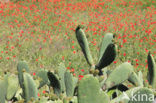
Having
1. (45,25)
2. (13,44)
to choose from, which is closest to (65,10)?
(45,25)

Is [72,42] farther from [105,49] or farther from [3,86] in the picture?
[3,86]

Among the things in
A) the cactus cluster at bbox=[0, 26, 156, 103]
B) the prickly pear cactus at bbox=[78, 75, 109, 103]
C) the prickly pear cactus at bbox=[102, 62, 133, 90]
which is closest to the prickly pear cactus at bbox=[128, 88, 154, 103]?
the cactus cluster at bbox=[0, 26, 156, 103]

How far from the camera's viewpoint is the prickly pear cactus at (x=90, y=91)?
53.1 inches

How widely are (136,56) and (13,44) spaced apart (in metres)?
4.12

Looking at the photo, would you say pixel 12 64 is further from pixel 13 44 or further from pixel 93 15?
A: pixel 93 15

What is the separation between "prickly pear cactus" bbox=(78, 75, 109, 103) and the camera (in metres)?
1.35

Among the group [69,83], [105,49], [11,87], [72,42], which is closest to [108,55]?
[105,49]

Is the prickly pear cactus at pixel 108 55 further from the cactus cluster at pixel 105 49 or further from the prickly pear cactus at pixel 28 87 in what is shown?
the prickly pear cactus at pixel 28 87

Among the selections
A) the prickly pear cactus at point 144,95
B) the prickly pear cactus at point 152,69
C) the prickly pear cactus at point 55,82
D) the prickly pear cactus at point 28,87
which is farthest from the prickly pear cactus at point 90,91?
the prickly pear cactus at point 152,69

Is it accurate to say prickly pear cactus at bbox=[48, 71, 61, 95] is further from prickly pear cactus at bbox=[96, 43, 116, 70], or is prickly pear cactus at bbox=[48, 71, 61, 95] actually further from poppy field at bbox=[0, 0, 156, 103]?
prickly pear cactus at bbox=[96, 43, 116, 70]

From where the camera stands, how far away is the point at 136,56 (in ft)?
26.3

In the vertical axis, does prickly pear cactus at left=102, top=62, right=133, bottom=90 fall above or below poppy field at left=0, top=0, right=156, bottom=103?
below

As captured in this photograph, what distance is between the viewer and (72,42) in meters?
8.28

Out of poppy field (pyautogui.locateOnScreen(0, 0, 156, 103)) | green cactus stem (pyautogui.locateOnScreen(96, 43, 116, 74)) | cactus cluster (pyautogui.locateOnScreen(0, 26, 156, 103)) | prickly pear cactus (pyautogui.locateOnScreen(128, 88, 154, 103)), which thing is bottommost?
prickly pear cactus (pyautogui.locateOnScreen(128, 88, 154, 103))
